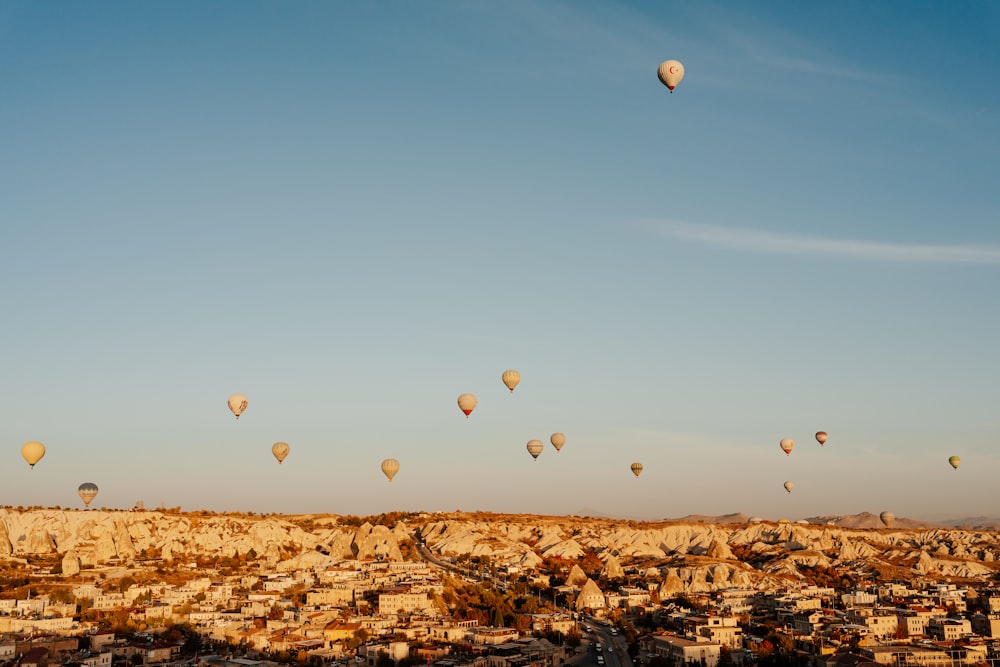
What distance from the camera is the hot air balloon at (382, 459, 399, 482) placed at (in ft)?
309

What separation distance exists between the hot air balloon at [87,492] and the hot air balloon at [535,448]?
1883 inches

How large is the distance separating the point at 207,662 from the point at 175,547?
6141 cm

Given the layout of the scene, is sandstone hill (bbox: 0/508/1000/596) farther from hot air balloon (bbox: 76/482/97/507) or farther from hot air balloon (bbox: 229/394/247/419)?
hot air balloon (bbox: 229/394/247/419)

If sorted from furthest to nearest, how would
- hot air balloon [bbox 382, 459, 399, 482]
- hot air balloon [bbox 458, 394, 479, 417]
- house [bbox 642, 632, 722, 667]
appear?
hot air balloon [bbox 382, 459, 399, 482] < hot air balloon [bbox 458, 394, 479, 417] < house [bbox 642, 632, 722, 667]

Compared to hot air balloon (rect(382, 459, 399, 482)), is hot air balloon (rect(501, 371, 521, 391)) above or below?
above

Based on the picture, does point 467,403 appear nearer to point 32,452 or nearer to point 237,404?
point 237,404

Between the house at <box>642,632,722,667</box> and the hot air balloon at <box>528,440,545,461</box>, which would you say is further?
the hot air balloon at <box>528,440,545,461</box>

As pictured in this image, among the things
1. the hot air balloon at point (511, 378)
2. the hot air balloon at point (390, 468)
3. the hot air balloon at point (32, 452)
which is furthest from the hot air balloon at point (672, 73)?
the hot air balloon at point (32, 452)

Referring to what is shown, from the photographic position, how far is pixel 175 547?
387ft

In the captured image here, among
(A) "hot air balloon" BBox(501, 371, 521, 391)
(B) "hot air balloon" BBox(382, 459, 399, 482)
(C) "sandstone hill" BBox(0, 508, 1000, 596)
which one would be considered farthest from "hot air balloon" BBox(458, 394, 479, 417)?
(C) "sandstone hill" BBox(0, 508, 1000, 596)

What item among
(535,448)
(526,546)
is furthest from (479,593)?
(526,546)

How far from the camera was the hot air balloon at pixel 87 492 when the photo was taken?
104 m

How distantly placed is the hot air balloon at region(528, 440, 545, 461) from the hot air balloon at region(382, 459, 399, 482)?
1316cm

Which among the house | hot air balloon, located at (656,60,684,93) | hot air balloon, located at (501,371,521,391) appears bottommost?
the house
